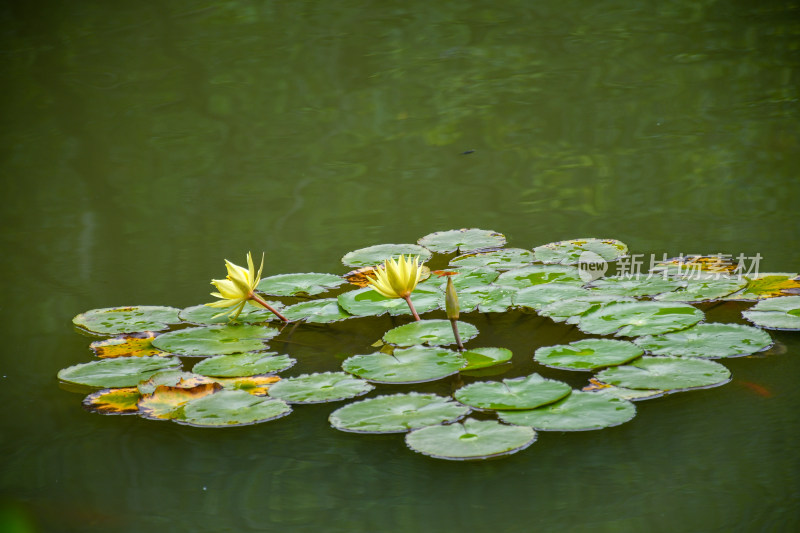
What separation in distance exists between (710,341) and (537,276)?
50cm

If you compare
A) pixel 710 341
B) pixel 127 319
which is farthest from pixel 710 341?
pixel 127 319

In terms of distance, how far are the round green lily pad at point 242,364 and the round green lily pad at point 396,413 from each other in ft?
0.79

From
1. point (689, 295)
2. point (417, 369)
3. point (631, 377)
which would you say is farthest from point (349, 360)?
point (689, 295)

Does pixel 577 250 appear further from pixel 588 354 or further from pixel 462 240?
pixel 588 354

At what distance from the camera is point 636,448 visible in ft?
4.58

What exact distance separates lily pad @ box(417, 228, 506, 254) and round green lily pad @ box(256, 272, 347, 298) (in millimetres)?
322

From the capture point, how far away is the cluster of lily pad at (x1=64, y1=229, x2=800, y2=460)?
57.7 inches

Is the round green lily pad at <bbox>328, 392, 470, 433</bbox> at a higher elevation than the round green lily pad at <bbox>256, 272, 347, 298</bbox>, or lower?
lower

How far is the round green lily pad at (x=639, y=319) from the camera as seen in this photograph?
1.74 m

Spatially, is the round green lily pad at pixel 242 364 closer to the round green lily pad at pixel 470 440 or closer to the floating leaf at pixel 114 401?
the floating leaf at pixel 114 401

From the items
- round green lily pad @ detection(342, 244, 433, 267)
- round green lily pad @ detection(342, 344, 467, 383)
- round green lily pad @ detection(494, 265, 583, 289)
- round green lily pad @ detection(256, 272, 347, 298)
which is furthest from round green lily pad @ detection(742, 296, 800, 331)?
round green lily pad @ detection(256, 272, 347, 298)

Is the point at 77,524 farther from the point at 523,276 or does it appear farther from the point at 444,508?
the point at 523,276

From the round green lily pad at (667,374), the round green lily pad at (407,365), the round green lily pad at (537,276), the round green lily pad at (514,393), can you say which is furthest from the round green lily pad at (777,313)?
the round green lily pad at (407,365)

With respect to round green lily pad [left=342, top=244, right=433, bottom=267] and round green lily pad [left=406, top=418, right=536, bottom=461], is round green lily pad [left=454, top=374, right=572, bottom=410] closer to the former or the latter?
round green lily pad [left=406, top=418, right=536, bottom=461]
